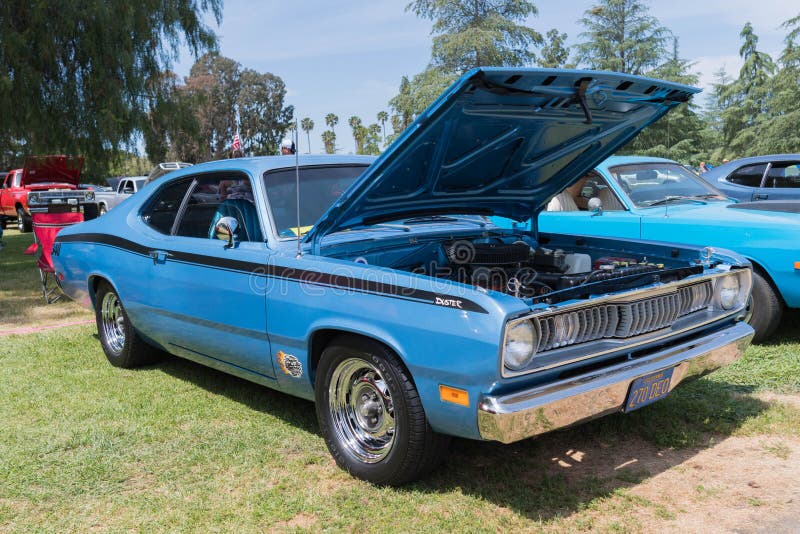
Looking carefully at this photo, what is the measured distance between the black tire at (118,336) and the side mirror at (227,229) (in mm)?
1503

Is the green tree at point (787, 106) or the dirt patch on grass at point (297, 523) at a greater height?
the green tree at point (787, 106)

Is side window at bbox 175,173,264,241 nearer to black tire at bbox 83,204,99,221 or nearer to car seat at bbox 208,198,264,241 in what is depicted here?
car seat at bbox 208,198,264,241

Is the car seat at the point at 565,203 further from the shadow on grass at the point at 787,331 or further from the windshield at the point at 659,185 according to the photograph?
the shadow on grass at the point at 787,331

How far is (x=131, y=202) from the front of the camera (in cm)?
507

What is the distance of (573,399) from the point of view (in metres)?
2.75

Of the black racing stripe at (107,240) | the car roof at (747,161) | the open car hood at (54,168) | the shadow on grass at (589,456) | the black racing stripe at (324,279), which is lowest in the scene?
the shadow on grass at (589,456)

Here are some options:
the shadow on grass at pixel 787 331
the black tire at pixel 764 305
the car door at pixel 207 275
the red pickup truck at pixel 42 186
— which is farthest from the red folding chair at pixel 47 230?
the shadow on grass at pixel 787 331

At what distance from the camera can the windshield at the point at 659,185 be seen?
621 centimetres

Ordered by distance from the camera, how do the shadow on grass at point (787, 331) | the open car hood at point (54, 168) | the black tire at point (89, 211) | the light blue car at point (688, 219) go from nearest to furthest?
the light blue car at point (688, 219) → the shadow on grass at point (787, 331) → the black tire at point (89, 211) → the open car hood at point (54, 168)

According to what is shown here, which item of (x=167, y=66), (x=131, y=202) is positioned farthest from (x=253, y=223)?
(x=167, y=66)

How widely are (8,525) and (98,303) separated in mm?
2580

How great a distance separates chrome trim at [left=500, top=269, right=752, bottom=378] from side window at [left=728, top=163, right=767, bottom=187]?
6.26 metres

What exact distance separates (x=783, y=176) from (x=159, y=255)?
8.18 metres

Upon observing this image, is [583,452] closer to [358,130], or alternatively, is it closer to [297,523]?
[297,523]
